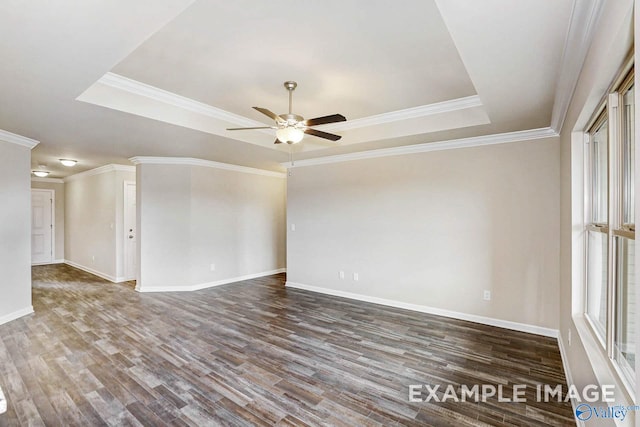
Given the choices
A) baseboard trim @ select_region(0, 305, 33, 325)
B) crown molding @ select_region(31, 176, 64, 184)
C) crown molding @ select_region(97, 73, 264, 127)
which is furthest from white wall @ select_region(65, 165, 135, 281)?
crown molding @ select_region(97, 73, 264, 127)

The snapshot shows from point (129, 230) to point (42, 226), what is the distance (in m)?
3.83

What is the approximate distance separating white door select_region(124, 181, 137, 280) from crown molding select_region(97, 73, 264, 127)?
396 cm

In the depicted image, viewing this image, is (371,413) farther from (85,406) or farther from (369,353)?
(85,406)

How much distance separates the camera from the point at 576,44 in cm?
180

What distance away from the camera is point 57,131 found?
12.5ft

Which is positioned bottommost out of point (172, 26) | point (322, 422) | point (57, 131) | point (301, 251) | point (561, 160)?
point (322, 422)

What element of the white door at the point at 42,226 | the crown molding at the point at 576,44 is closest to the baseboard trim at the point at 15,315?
the white door at the point at 42,226

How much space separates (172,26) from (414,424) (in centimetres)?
318

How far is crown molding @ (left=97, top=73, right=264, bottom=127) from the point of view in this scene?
294 centimetres

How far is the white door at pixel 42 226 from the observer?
823 cm

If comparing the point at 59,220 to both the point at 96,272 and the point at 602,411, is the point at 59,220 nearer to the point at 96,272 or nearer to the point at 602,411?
the point at 96,272

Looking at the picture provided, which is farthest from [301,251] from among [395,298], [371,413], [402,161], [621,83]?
[621,83]

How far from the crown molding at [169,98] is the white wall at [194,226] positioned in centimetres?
209

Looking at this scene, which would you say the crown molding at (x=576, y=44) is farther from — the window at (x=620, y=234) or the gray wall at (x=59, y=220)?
the gray wall at (x=59, y=220)
